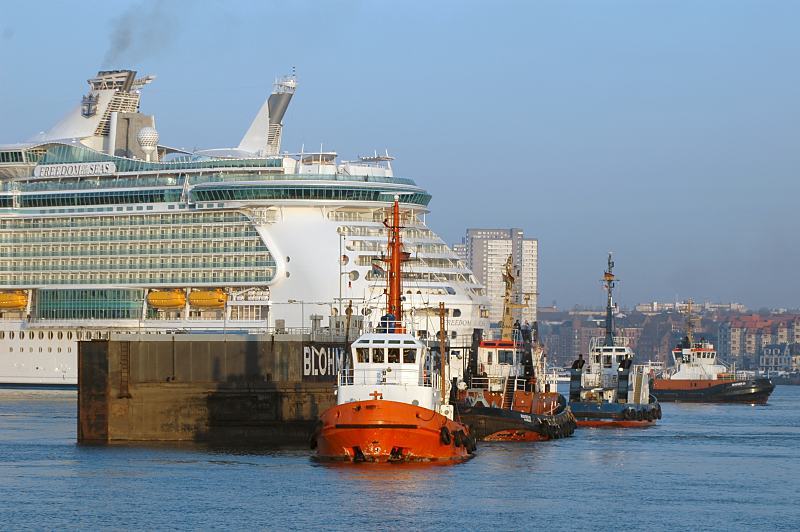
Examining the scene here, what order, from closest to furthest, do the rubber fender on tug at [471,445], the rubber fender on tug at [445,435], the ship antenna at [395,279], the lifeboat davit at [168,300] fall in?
the rubber fender on tug at [445,435] < the ship antenna at [395,279] < the rubber fender on tug at [471,445] < the lifeboat davit at [168,300]

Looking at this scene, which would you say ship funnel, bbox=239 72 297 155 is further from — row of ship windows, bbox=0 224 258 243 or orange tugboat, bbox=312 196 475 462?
orange tugboat, bbox=312 196 475 462

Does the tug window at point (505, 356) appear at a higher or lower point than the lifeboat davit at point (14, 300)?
lower

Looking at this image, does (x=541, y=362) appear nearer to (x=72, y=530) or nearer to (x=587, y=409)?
(x=587, y=409)

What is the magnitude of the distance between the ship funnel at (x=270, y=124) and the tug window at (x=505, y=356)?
3723cm

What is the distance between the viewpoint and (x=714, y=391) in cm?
13338

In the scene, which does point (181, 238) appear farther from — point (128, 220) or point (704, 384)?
point (704, 384)

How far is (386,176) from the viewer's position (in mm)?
106875

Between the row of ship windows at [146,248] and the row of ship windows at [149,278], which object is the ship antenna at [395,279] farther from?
the row of ship windows at [146,248]

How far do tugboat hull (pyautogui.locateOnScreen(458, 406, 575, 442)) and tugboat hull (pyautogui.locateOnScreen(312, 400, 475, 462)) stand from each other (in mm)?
13061

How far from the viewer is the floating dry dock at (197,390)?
6606 centimetres

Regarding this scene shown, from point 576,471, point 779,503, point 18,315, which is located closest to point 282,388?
point 576,471

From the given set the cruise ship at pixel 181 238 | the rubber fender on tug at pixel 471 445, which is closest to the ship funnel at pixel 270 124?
the cruise ship at pixel 181 238

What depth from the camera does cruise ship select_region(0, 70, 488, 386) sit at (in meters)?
104

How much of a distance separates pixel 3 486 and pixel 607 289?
175 ft
